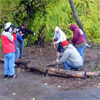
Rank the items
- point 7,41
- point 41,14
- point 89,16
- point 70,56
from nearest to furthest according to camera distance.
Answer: point 7,41, point 70,56, point 41,14, point 89,16

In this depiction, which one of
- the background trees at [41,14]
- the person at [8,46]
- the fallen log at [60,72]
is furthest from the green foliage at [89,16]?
the person at [8,46]

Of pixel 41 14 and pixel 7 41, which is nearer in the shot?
pixel 7 41

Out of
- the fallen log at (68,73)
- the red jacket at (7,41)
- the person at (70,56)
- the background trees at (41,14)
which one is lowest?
the fallen log at (68,73)

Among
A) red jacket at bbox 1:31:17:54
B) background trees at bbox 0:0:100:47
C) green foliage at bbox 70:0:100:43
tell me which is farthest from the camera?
green foliage at bbox 70:0:100:43

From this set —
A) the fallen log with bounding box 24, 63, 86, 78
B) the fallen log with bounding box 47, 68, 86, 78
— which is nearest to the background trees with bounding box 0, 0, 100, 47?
the fallen log with bounding box 24, 63, 86, 78

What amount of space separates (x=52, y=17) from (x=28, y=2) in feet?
6.11

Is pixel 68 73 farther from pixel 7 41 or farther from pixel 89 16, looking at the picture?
pixel 89 16

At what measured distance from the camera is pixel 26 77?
5578 mm

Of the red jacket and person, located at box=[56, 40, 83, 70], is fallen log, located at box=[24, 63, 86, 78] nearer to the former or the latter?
person, located at box=[56, 40, 83, 70]

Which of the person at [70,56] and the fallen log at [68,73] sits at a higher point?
the person at [70,56]

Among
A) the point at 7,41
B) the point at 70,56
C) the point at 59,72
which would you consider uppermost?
the point at 7,41

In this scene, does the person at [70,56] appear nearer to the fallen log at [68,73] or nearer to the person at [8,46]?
the fallen log at [68,73]

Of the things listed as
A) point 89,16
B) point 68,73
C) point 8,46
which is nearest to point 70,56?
point 68,73

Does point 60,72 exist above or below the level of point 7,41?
below
